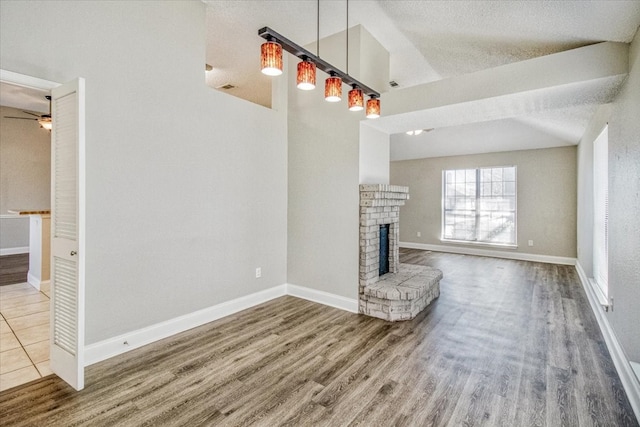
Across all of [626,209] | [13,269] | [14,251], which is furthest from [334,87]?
[14,251]

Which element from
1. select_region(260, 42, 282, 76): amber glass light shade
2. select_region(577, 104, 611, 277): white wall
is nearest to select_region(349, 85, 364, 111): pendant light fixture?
select_region(260, 42, 282, 76): amber glass light shade

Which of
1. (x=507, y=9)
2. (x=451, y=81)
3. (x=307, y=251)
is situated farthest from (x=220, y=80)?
(x=507, y=9)

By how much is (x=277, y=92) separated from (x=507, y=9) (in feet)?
9.31

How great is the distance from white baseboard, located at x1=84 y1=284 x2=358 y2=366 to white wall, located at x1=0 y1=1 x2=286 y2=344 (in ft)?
0.24

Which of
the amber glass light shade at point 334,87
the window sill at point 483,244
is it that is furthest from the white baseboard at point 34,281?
the window sill at point 483,244

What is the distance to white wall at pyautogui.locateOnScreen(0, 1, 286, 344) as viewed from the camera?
97.3 inches

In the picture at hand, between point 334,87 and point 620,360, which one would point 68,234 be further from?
point 620,360

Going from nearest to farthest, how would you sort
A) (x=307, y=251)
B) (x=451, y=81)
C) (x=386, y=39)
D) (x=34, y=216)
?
(x=451, y=81), (x=386, y=39), (x=307, y=251), (x=34, y=216)

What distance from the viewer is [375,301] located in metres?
3.68

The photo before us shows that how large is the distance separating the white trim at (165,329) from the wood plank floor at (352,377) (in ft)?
0.29

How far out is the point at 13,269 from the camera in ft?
18.3

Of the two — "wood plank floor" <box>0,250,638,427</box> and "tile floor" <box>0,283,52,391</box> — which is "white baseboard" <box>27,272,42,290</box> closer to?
"tile floor" <box>0,283,52,391</box>

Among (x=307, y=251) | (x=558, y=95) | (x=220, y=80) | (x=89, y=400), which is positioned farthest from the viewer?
(x=220, y=80)

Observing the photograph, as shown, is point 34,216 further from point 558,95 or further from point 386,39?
point 558,95
